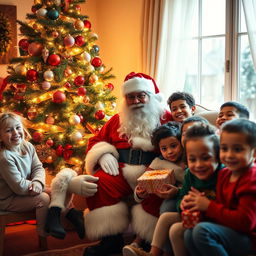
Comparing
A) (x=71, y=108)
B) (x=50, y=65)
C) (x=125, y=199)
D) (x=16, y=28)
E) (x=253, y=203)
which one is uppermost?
(x=16, y=28)

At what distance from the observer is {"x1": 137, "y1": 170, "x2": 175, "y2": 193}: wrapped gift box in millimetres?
2421

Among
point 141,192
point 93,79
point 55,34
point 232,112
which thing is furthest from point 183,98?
point 55,34

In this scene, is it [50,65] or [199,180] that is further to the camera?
[50,65]

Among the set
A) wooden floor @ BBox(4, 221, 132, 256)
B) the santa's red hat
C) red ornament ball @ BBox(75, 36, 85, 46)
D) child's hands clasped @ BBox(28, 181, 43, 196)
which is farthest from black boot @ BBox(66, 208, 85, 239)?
red ornament ball @ BBox(75, 36, 85, 46)

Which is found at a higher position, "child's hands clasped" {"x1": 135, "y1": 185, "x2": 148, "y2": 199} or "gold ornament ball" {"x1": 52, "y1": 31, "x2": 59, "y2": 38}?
"gold ornament ball" {"x1": 52, "y1": 31, "x2": 59, "y2": 38}

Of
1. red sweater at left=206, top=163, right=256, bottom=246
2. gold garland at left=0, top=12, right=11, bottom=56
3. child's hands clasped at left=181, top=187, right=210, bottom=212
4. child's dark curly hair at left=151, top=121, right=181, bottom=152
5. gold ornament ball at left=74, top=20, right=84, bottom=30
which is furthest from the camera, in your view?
gold garland at left=0, top=12, right=11, bottom=56

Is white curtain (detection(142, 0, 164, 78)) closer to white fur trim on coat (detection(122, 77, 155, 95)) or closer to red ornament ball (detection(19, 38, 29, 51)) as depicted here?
white fur trim on coat (detection(122, 77, 155, 95))

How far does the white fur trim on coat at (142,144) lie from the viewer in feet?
9.60

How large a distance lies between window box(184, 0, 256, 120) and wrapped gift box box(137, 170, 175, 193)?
1.47m

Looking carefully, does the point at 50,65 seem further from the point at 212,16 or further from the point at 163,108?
the point at 212,16

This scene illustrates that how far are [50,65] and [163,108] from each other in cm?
115

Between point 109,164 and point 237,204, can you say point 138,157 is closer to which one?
point 109,164

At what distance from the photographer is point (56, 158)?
3750mm

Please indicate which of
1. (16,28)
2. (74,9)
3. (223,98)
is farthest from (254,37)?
(16,28)
